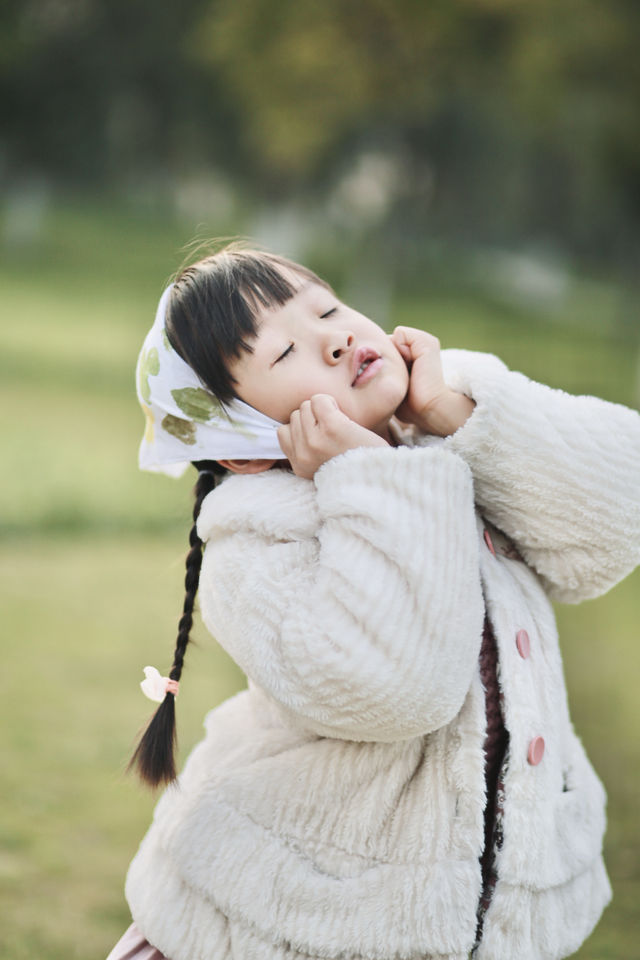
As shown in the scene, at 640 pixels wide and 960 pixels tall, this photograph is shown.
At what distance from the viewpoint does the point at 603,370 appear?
1370 centimetres

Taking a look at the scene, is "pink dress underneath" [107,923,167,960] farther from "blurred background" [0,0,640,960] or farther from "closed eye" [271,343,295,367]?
"closed eye" [271,343,295,367]

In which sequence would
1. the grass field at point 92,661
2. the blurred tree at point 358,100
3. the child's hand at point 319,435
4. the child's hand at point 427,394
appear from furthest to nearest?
the blurred tree at point 358,100
the grass field at point 92,661
the child's hand at point 427,394
the child's hand at point 319,435

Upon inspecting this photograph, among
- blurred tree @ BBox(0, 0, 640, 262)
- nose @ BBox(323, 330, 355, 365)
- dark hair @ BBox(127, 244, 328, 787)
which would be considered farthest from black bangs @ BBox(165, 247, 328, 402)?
blurred tree @ BBox(0, 0, 640, 262)

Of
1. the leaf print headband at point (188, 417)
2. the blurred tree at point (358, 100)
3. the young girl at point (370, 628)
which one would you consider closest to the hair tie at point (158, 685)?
the young girl at point (370, 628)

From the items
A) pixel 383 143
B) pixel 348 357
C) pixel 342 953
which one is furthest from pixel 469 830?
pixel 383 143

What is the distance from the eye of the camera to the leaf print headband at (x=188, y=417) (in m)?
1.60

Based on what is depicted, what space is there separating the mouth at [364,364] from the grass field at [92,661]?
48 centimetres

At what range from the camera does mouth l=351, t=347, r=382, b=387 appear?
62.6 inches

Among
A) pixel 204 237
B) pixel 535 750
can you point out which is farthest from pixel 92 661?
pixel 535 750

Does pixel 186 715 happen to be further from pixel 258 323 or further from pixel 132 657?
pixel 258 323

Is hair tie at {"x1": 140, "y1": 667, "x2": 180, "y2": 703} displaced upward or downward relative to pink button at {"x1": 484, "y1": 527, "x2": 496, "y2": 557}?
downward

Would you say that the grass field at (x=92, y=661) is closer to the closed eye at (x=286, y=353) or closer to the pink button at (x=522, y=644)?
the closed eye at (x=286, y=353)

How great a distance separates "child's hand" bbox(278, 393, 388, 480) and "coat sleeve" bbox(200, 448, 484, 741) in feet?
0.11

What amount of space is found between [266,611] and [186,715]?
2.24m
